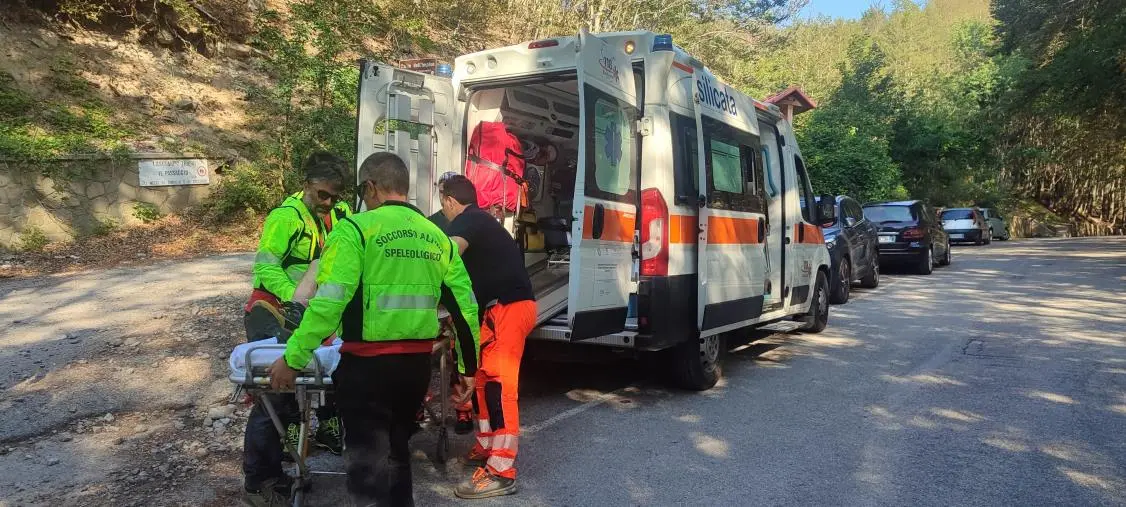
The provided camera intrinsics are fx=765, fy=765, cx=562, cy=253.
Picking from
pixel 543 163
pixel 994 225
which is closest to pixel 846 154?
pixel 994 225

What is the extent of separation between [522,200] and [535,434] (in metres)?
2.26

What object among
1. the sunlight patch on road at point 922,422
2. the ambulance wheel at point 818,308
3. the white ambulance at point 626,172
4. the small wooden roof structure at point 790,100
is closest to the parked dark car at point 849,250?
the ambulance wheel at point 818,308

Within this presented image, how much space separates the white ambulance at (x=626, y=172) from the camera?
5.15m

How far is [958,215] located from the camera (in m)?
27.5

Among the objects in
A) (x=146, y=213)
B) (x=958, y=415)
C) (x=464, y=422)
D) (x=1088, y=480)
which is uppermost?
(x=146, y=213)

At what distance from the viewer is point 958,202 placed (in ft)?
113

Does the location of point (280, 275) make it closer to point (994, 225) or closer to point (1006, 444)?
point (1006, 444)

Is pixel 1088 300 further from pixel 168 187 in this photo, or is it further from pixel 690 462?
pixel 168 187

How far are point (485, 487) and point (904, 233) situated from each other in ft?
46.9

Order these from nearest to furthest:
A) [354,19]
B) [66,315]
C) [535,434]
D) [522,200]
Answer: [535,434] → [522,200] → [66,315] → [354,19]

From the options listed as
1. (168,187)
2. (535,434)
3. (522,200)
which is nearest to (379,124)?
(522,200)

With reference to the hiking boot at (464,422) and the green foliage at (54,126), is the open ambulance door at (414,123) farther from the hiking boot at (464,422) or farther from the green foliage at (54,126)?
the green foliage at (54,126)

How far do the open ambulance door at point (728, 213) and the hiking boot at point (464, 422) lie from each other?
1960mm

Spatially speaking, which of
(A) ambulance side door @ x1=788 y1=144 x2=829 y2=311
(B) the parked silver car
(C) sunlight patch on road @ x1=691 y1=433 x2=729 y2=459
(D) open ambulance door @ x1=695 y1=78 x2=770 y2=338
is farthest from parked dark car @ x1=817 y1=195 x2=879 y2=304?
(B) the parked silver car
